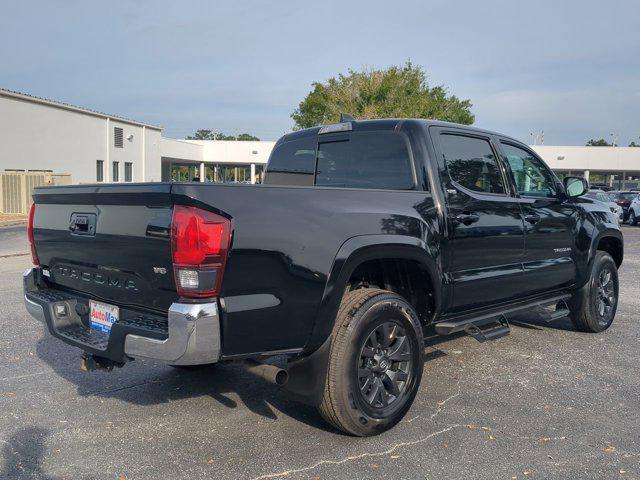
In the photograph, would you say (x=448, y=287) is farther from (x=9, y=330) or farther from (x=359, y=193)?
(x=9, y=330)

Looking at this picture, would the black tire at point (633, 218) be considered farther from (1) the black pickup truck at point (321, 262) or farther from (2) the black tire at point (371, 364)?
(2) the black tire at point (371, 364)

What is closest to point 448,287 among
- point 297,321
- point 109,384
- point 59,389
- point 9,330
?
point 297,321

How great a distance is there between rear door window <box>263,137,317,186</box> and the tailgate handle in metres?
2.03

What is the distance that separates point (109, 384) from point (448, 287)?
2.73 metres

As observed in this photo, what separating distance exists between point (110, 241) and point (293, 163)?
2269 millimetres

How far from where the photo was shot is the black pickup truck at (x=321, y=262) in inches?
118

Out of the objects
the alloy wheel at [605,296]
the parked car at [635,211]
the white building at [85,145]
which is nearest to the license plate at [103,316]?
the alloy wheel at [605,296]

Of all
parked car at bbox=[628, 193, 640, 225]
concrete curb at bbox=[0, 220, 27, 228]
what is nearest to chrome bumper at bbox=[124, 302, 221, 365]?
concrete curb at bbox=[0, 220, 27, 228]

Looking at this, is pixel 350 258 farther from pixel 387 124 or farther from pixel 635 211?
pixel 635 211

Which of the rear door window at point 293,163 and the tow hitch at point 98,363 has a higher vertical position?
the rear door window at point 293,163

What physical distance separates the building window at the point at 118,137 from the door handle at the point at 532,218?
1394 inches

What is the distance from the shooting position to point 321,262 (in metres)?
3.31

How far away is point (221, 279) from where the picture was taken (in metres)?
2.96

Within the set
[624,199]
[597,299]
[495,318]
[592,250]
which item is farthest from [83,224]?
[624,199]
